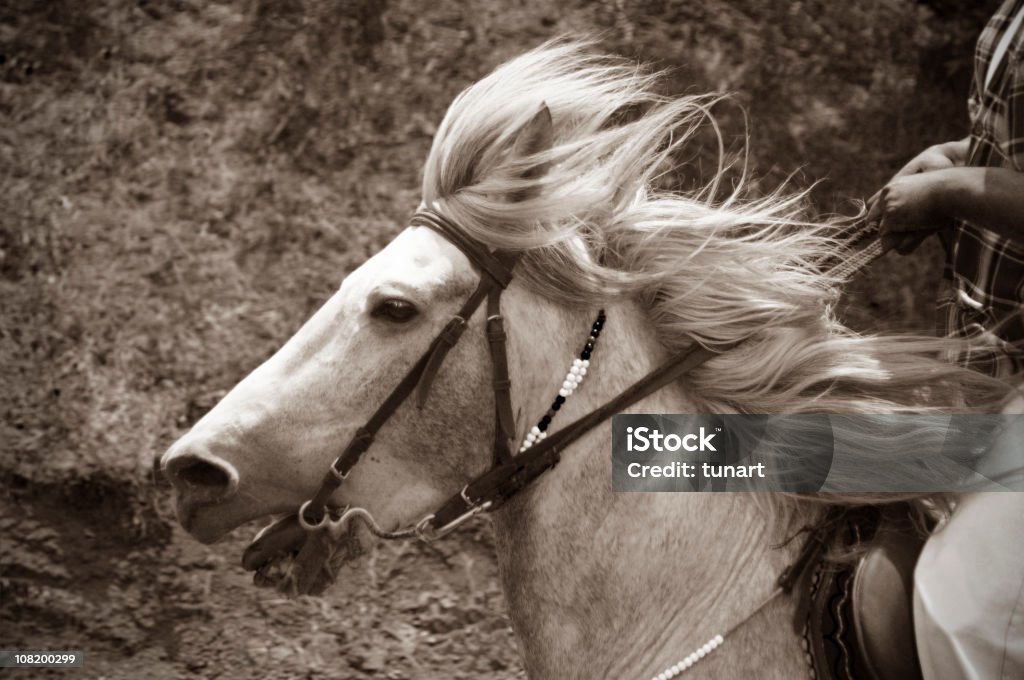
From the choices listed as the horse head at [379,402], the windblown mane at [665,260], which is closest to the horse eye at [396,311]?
the horse head at [379,402]

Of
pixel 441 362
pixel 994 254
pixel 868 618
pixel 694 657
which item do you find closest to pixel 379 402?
pixel 441 362

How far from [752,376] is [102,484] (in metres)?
2.24

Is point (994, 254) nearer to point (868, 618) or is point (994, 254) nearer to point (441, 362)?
point (868, 618)

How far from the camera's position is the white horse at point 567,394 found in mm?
1218

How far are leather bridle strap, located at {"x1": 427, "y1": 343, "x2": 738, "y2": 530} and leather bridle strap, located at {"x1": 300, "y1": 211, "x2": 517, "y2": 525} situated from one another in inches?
1.1

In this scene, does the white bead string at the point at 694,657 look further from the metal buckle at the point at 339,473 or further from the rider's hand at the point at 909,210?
the rider's hand at the point at 909,210

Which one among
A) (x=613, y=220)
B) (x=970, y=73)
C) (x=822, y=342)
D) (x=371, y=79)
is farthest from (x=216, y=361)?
(x=970, y=73)

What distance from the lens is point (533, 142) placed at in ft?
4.20

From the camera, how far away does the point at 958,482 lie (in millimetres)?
1186

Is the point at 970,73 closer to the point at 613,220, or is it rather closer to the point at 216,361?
the point at 613,220

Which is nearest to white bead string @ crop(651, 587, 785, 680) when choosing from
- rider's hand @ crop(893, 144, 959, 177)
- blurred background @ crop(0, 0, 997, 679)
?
rider's hand @ crop(893, 144, 959, 177)

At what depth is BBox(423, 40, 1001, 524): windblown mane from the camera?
1.26 metres

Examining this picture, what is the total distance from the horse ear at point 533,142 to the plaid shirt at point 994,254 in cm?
66

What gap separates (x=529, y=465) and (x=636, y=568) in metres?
0.21
